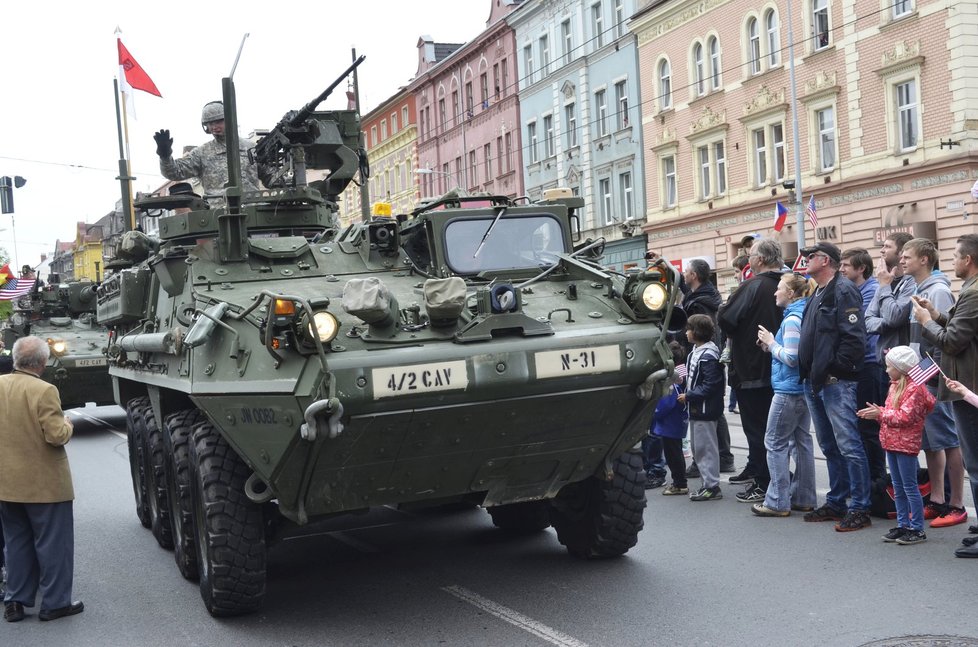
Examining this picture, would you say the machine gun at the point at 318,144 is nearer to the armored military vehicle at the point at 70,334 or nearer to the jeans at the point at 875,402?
the jeans at the point at 875,402

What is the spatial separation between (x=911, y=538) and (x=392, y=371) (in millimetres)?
3631

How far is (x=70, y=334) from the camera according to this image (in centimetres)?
1919

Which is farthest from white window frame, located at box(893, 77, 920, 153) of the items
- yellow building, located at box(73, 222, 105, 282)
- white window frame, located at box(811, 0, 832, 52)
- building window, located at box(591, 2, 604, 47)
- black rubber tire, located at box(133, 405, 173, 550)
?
yellow building, located at box(73, 222, 105, 282)

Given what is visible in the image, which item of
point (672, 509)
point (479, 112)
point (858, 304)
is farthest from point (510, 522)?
point (479, 112)

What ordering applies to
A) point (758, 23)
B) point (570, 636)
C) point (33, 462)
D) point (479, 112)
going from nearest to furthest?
point (570, 636)
point (33, 462)
point (758, 23)
point (479, 112)

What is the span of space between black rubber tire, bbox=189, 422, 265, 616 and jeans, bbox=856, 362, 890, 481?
417 centimetres

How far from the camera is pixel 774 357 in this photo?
8734 millimetres

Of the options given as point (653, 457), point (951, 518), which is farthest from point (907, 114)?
point (951, 518)

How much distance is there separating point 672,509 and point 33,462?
4.68 meters

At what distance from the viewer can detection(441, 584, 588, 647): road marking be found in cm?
596

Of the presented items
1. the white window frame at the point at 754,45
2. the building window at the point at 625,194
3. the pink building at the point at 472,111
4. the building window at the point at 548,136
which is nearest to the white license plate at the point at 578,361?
the white window frame at the point at 754,45

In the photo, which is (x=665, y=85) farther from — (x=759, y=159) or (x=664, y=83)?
(x=759, y=159)

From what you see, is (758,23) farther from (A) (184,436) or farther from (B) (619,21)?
(A) (184,436)

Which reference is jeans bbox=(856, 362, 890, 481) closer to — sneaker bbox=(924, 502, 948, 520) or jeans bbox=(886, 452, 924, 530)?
sneaker bbox=(924, 502, 948, 520)
